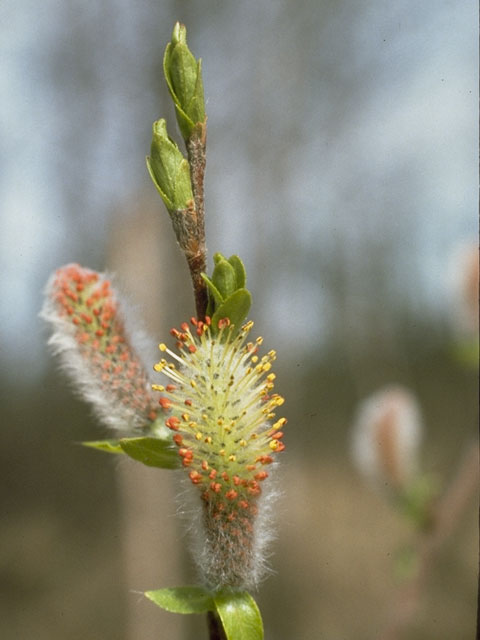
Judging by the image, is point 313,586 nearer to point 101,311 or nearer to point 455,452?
point 455,452

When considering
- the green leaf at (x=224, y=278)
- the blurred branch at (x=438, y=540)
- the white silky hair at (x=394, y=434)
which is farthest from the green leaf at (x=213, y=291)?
the white silky hair at (x=394, y=434)

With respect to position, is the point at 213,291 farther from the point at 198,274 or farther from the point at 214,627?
the point at 214,627

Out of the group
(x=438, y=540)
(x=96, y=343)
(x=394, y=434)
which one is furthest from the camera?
(x=394, y=434)

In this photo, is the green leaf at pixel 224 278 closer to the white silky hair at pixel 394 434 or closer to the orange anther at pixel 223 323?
the orange anther at pixel 223 323

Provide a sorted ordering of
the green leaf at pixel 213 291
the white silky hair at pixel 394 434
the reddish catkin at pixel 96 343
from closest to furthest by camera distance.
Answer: the green leaf at pixel 213 291
the reddish catkin at pixel 96 343
the white silky hair at pixel 394 434

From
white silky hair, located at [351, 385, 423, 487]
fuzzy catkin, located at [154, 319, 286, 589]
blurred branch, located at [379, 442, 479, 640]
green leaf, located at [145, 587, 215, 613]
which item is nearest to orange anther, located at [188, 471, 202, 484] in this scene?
fuzzy catkin, located at [154, 319, 286, 589]

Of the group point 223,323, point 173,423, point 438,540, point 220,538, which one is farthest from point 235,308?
point 438,540
